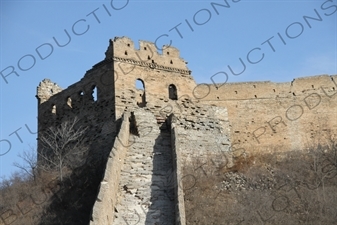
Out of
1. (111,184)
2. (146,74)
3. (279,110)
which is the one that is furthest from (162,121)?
(279,110)

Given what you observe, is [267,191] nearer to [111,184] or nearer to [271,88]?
[111,184]

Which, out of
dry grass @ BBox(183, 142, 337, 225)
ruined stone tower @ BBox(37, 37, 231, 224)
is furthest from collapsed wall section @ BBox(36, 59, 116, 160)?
dry grass @ BBox(183, 142, 337, 225)

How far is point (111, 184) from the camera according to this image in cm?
1577

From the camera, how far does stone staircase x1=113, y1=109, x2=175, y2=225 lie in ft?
50.9

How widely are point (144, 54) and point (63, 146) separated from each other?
4469mm

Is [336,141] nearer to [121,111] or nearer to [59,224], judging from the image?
[121,111]

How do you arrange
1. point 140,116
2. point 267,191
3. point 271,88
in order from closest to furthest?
point 267,191
point 140,116
point 271,88

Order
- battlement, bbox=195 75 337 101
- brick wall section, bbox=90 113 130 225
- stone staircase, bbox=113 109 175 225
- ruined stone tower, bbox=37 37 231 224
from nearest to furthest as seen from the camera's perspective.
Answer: brick wall section, bbox=90 113 130 225
stone staircase, bbox=113 109 175 225
ruined stone tower, bbox=37 37 231 224
battlement, bbox=195 75 337 101

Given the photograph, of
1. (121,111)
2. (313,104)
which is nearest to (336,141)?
(313,104)

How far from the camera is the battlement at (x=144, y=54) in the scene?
2230cm

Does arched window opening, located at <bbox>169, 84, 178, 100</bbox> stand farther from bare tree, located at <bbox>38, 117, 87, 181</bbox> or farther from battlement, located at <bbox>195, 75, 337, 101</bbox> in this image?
bare tree, located at <bbox>38, 117, 87, 181</bbox>

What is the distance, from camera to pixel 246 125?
81.0ft

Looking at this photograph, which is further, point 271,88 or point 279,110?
point 271,88

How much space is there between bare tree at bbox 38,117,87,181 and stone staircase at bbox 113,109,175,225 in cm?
242
